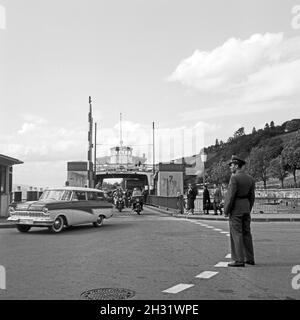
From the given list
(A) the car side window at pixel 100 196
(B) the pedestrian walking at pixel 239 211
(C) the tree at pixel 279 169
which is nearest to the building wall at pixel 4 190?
(A) the car side window at pixel 100 196

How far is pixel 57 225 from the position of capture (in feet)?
48.5

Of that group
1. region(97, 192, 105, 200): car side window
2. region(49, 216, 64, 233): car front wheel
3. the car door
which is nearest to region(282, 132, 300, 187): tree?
region(97, 192, 105, 200): car side window

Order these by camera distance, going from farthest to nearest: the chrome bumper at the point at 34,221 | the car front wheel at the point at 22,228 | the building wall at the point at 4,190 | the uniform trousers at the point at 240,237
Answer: the building wall at the point at 4,190, the car front wheel at the point at 22,228, the chrome bumper at the point at 34,221, the uniform trousers at the point at 240,237

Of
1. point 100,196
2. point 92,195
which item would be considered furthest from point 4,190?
point 92,195

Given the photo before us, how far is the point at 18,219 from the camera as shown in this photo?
14562 mm

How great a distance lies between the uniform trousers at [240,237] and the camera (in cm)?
828

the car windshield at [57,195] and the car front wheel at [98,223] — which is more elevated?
the car windshield at [57,195]

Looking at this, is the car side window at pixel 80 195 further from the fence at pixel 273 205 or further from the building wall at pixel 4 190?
the fence at pixel 273 205

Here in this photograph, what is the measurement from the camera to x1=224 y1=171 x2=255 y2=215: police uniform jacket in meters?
8.32

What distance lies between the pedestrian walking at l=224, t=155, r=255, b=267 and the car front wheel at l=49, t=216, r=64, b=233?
781cm

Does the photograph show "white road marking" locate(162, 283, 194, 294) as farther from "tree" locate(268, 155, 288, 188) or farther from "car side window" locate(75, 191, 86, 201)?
"tree" locate(268, 155, 288, 188)

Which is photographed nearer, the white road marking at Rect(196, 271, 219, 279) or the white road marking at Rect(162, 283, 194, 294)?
the white road marking at Rect(162, 283, 194, 294)

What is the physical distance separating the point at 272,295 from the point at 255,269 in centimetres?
194
